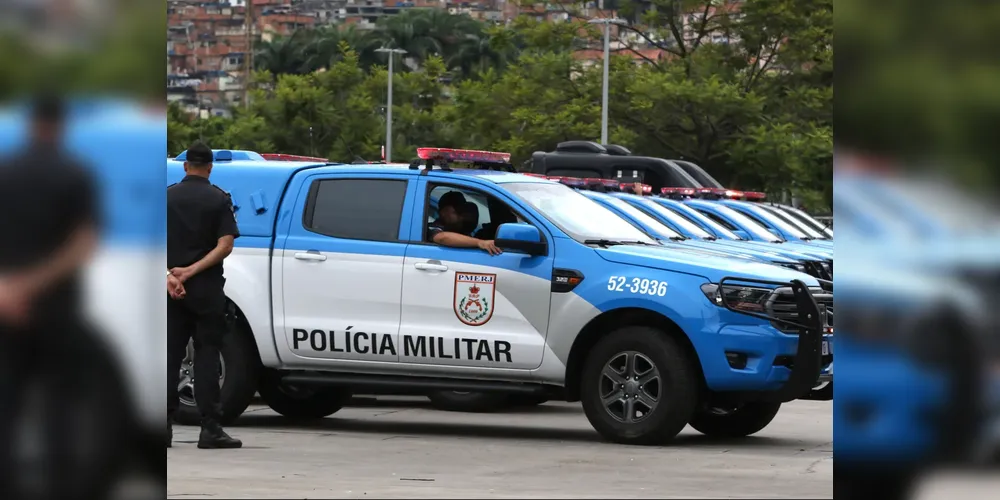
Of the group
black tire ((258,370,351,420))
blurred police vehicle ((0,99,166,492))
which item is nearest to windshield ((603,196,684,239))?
black tire ((258,370,351,420))

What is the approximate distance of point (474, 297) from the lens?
1021 cm

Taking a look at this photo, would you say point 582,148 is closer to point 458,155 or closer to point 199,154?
point 458,155

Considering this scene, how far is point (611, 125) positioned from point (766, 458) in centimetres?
3111

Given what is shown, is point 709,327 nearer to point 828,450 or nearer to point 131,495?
point 828,450

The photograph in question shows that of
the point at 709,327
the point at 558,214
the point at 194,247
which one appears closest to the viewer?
the point at 194,247

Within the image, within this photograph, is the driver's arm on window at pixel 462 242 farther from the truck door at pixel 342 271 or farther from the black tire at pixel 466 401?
the black tire at pixel 466 401

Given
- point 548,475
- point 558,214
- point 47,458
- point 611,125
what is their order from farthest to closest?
point 611,125, point 558,214, point 548,475, point 47,458

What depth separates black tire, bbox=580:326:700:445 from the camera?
9.73 m

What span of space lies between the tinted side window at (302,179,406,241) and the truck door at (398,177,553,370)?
1.19ft

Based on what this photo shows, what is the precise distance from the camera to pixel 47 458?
3.21 m

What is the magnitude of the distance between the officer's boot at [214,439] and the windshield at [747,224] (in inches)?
435

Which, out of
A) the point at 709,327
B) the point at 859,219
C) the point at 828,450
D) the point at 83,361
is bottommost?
the point at 828,450

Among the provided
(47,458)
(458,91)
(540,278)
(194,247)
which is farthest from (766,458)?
(458,91)

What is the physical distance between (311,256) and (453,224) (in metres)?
0.94
